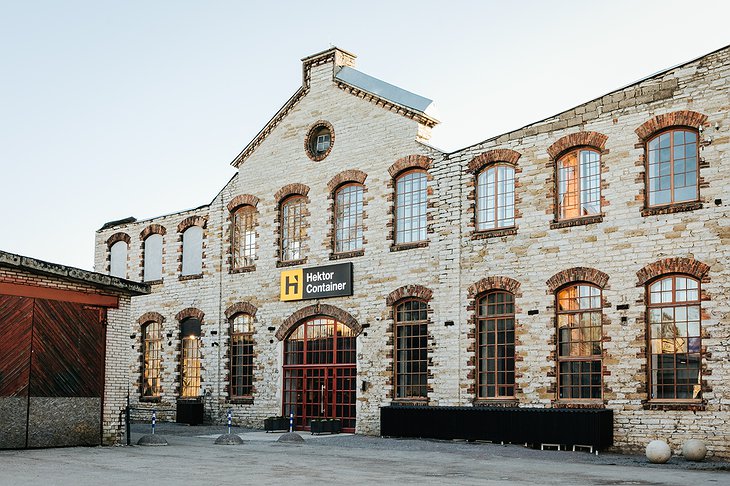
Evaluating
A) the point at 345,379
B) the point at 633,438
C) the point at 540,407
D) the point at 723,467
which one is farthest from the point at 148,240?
the point at 723,467

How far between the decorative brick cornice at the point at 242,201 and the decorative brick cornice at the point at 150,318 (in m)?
4.88

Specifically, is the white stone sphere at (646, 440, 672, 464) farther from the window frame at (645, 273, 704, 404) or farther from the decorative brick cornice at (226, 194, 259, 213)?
the decorative brick cornice at (226, 194, 259, 213)

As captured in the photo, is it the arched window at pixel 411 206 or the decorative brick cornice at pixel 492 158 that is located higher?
the decorative brick cornice at pixel 492 158

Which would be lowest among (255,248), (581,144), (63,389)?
(63,389)

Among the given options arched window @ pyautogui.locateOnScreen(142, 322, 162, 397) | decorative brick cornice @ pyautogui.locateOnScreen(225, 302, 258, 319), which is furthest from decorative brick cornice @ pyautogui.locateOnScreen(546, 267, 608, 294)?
arched window @ pyautogui.locateOnScreen(142, 322, 162, 397)

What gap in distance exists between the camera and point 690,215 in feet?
61.9

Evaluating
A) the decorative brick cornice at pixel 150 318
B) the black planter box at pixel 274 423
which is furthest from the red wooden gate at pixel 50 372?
the decorative brick cornice at pixel 150 318

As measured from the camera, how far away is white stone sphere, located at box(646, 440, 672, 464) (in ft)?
55.5

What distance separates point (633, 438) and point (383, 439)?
656 cm

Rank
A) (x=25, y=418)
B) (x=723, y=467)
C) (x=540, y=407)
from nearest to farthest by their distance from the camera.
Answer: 1. (x=723, y=467)
2. (x=25, y=418)
3. (x=540, y=407)

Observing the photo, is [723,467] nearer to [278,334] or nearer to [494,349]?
[494,349]

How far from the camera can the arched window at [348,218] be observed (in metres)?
25.7

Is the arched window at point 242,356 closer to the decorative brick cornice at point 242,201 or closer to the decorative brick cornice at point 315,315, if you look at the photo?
the decorative brick cornice at point 315,315

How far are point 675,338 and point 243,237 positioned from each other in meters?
14.9
